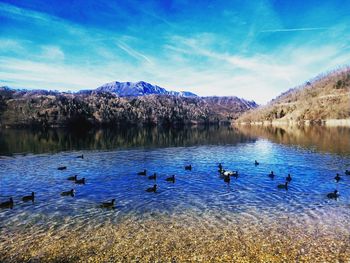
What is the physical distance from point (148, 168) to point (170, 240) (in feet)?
110

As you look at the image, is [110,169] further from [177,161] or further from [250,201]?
[250,201]

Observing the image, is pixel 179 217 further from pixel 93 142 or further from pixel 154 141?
pixel 93 142

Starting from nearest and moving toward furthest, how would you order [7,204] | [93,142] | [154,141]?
[7,204] < [93,142] < [154,141]

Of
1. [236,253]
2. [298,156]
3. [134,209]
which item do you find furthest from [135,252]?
[298,156]

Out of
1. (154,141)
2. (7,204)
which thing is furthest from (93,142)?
(7,204)

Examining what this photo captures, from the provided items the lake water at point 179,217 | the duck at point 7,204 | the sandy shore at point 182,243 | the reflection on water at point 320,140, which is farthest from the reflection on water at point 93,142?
the sandy shore at point 182,243

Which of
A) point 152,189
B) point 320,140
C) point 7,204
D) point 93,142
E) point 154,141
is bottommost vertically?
point 7,204

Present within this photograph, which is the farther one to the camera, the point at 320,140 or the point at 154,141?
the point at 154,141

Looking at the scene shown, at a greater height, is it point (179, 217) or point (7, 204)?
point (7, 204)

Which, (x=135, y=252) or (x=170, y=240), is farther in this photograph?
(x=170, y=240)

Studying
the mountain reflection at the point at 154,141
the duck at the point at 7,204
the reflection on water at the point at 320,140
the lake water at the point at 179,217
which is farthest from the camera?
the mountain reflection at the point at 154,141

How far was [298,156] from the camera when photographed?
6719 centimetres

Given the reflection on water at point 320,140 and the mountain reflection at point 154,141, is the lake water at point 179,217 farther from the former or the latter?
the mountain reflection at point 154,141

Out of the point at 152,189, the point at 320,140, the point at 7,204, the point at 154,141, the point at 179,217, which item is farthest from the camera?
the point at 154,141
